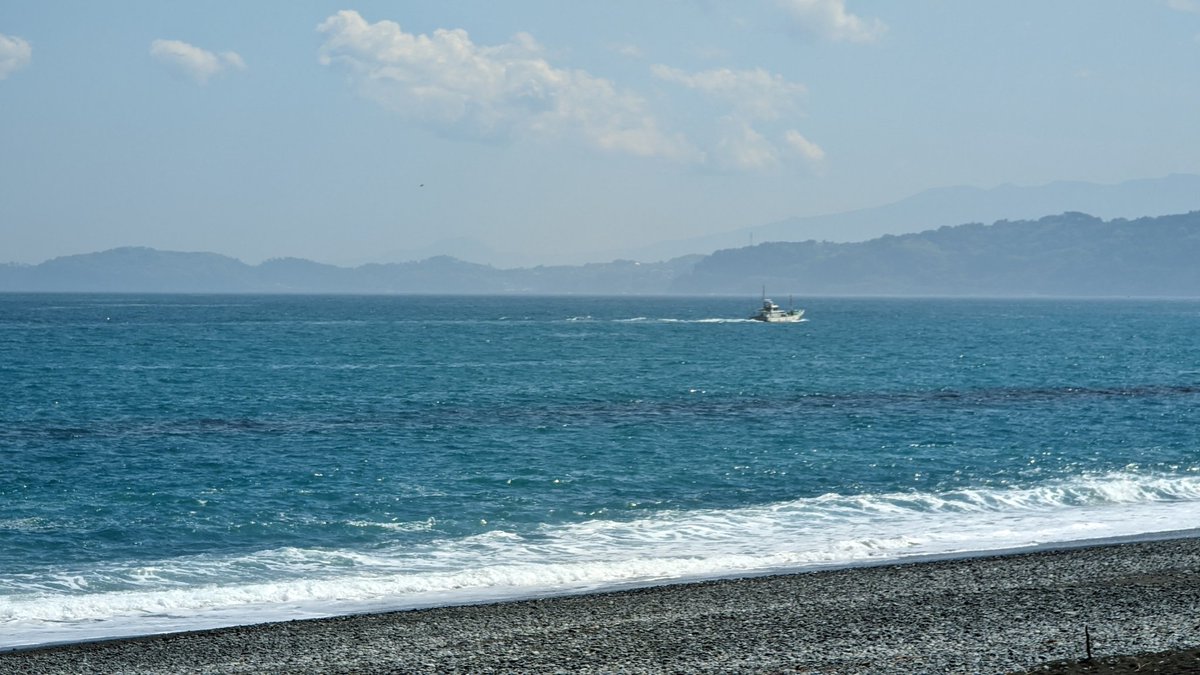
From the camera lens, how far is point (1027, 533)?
27.5 metres

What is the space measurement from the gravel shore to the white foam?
2037 millimetres

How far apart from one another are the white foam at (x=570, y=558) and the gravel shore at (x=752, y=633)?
6.68ft

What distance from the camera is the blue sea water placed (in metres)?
23.8

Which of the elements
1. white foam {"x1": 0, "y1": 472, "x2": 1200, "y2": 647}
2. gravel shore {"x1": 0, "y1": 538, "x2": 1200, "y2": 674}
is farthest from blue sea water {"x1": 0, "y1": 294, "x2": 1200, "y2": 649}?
gravel shore {"x1": 0, "y1": 538, "x2": 1200, "y2": 674}

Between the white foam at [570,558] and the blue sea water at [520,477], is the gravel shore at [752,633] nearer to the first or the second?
the white foam at [570,558]

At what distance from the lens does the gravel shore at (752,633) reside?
52.9 feet

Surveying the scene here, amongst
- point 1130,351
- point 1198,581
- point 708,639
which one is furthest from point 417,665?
point 1130,351

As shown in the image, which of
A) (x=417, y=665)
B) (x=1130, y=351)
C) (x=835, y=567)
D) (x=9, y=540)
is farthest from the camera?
(x=1130, y=351)

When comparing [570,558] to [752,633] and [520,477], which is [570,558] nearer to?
[752,633]

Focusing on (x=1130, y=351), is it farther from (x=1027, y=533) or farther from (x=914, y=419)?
(x=1027, y=533)

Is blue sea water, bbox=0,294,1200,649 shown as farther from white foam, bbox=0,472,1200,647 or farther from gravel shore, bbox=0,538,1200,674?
gravel shore, bbox=0,538,1200,674

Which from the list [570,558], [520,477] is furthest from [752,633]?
[520,477]

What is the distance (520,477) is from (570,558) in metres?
10.2

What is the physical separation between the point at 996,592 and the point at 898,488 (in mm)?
14003
